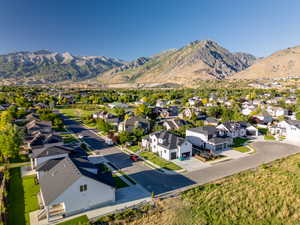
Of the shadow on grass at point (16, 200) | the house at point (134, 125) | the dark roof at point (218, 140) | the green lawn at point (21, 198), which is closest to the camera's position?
the shadow on grass at point (16, 200)

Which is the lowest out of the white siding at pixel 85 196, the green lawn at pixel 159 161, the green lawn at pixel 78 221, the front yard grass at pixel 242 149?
the front yard grass at pixel 242 149

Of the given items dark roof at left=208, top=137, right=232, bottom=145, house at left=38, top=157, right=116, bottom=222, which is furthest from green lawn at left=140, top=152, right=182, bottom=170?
dark roof at left=208, top=137, right=232, bottom=145

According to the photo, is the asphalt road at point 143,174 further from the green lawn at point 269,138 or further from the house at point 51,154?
the green lawn at point 269,138

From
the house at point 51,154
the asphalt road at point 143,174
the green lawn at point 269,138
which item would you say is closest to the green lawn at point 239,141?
the green lawn at point 269,138

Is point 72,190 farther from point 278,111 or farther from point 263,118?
point 278,111

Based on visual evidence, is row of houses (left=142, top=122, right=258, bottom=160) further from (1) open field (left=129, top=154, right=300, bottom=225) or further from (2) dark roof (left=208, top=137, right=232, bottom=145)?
(1) open field (left=129, top=154, right=300, bottom=225)

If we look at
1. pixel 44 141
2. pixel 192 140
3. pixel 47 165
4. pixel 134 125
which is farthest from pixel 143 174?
pixel 134 125

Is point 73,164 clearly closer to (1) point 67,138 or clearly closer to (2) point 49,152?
(2) point 49,152
